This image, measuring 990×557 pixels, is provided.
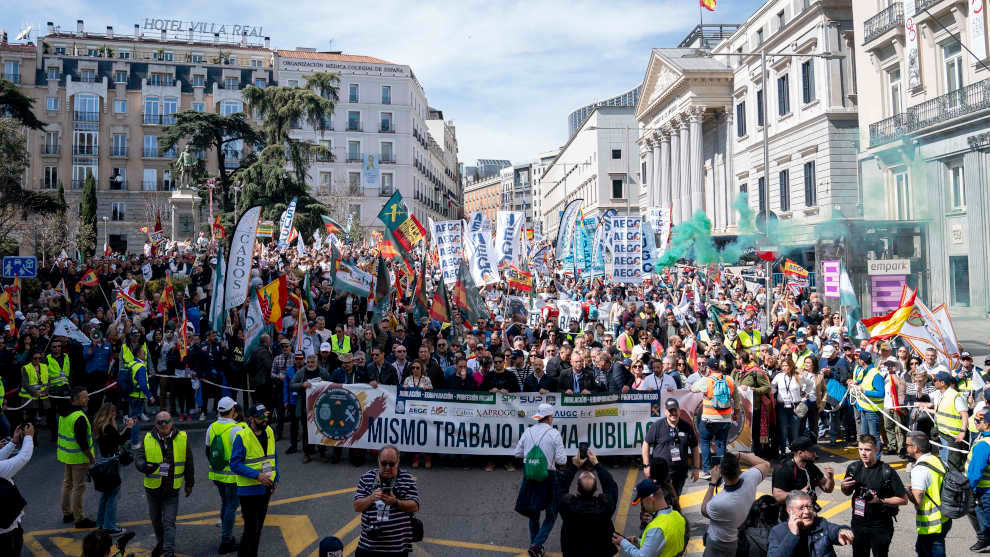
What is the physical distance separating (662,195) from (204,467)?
164 feet

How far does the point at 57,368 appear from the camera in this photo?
37.7 feet

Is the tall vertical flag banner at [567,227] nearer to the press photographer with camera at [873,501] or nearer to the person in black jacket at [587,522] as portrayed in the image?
the press photographer with camera at [873,501]

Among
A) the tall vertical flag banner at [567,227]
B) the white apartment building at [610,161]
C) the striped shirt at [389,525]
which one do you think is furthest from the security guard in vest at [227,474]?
the white apartment building at [610,161]

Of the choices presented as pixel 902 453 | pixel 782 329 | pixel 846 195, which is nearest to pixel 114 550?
pixel 902 453

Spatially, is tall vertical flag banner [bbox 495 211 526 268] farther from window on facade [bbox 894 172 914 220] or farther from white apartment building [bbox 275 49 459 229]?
white apartment building [bbox 275 49 459 229]

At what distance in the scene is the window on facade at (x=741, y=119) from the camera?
44.3m

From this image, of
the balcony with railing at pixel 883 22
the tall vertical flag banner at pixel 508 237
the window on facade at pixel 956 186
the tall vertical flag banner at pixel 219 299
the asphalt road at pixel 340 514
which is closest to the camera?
the asphalt road at pixel 340 514

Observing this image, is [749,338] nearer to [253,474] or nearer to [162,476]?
[253,474]

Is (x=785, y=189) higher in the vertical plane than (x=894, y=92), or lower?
lower

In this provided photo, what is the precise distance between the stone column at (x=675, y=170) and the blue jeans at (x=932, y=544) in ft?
155

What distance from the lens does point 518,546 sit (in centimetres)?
713

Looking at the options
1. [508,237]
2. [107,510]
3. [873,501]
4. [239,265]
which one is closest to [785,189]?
[508,237]

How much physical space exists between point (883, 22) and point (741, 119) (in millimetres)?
16454

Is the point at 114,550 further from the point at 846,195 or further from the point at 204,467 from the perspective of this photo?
the point at 846,195
